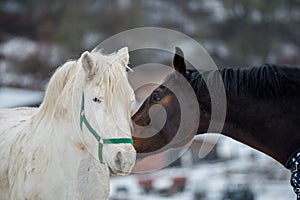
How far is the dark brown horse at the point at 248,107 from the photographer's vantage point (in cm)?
436

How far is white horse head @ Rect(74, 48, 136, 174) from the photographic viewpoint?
12.0 ft

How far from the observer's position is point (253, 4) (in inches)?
1072

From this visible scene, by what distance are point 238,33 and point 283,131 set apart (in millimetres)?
23610

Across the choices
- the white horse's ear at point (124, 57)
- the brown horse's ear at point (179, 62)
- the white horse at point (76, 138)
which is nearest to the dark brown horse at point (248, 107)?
the brown horse's ear at point (179, 62)

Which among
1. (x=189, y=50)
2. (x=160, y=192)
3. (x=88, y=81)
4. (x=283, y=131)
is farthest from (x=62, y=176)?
(x=189, y=50)

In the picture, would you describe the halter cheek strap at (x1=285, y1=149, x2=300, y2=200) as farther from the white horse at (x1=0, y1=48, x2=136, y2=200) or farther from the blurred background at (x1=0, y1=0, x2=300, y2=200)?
the blurred background at (x1=0, y1=0, x2=300, y2=200)

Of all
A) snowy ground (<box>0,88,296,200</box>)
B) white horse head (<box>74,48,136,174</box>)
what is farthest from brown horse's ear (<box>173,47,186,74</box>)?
snowy ground (<box>0,88,296,200</box>)

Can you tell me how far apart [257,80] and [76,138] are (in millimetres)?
1212

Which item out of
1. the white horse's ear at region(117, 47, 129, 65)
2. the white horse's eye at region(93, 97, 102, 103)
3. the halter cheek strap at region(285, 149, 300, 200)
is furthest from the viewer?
the halter cheek strap at region(285, 149, 300, 200)

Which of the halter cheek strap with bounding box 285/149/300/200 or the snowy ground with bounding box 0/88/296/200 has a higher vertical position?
the halter cheek strap with bounding box 285/149/300/200

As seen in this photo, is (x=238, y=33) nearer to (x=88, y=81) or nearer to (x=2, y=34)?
(x=2, y=34)

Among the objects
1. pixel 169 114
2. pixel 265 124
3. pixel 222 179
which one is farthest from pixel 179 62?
pixel 222 179

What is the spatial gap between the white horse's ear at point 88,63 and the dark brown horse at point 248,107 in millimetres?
690

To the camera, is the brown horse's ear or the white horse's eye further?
the brown horse's ear
